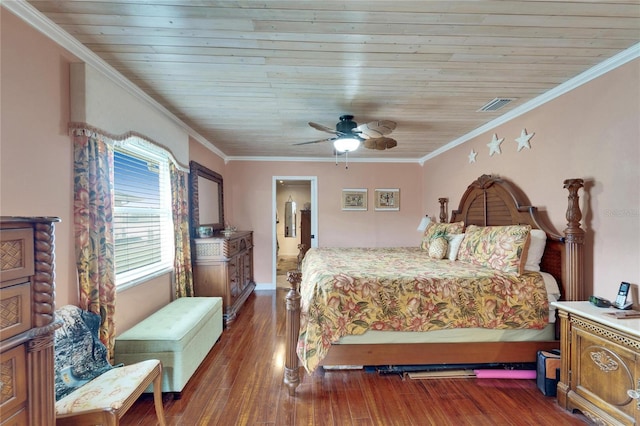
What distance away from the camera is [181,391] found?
7.03ft

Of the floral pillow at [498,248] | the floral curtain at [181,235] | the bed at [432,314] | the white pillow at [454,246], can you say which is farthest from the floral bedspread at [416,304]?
the floral curtain at [181,235]

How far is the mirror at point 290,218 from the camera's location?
8844 millimetres

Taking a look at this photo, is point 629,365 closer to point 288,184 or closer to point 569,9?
point 569,9

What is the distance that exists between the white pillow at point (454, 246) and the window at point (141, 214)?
10.5 feet

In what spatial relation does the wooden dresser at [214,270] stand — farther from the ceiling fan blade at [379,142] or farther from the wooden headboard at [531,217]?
the wooden headboard at [531,217]

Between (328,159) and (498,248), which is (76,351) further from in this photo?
(328,159)

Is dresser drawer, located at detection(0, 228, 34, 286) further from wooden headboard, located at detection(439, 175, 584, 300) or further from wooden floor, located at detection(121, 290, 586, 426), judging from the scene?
wooden headboard, located at detection(439, 175, 584, 300)

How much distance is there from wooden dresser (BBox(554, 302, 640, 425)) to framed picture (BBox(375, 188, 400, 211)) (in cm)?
341

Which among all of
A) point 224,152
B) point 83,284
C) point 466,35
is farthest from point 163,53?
point 224,152

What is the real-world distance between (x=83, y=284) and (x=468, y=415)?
8.99 feet

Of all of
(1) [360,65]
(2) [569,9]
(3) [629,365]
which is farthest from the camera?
(1) [360,65]

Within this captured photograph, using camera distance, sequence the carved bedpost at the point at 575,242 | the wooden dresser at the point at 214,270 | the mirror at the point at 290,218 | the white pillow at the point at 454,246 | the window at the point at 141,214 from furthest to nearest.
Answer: the mirror at the point at 290,218
the wooden dresser at the point at 214,270
the white pillow at the point at 454,246
the window at the point at 141,214
the carved bedpost at the point at 575,242

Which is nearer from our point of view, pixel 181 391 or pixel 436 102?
pixel 181 391

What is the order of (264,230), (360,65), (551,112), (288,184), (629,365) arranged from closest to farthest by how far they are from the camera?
(629,365), (360,65), (551,112), (264,230), (288,184)
